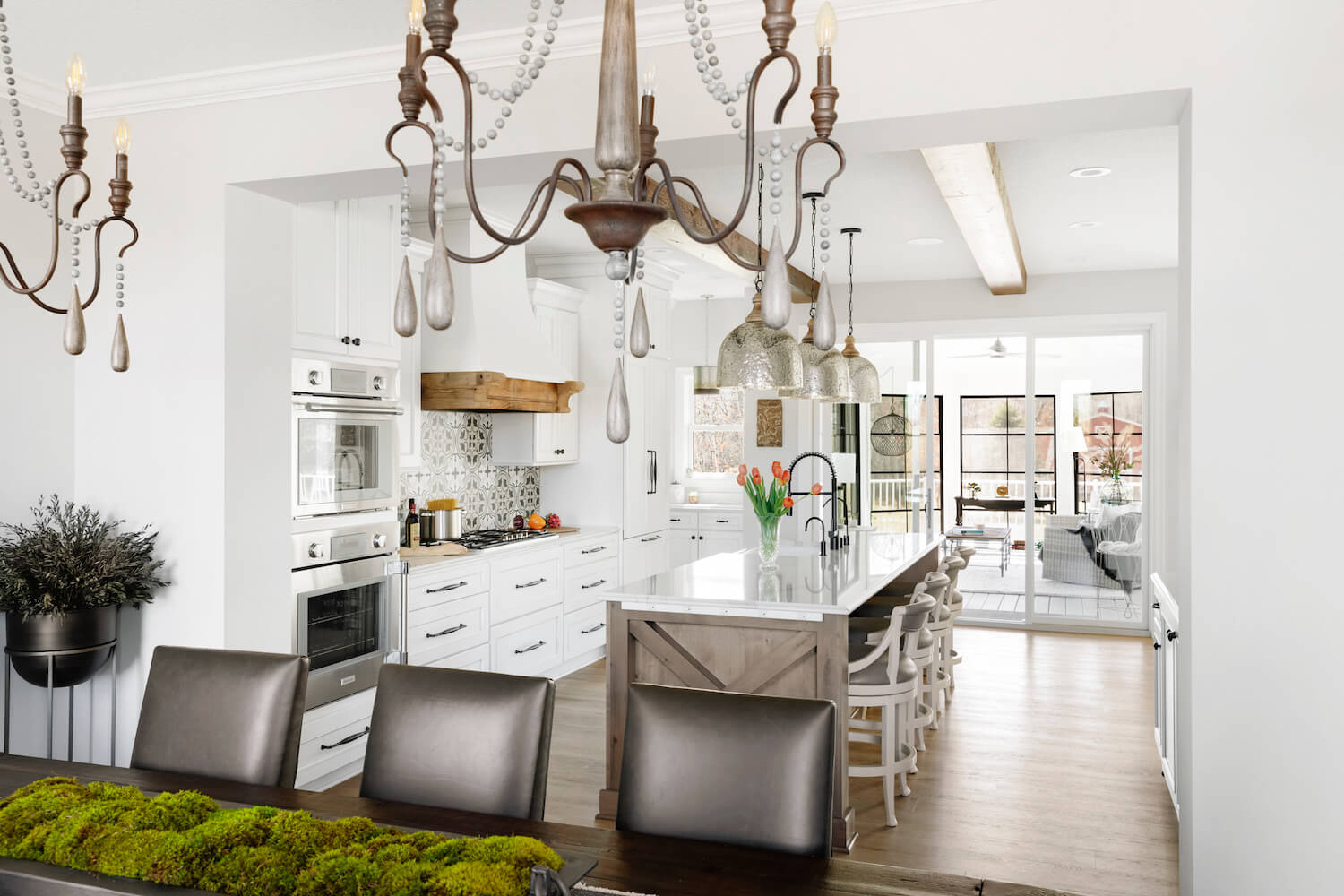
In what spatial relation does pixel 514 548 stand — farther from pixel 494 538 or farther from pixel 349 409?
pixel 349 409

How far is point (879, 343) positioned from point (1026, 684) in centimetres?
296

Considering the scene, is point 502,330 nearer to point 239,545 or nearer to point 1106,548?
point 239,545

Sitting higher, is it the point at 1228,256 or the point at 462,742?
the point at 1228,256

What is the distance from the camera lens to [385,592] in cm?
422

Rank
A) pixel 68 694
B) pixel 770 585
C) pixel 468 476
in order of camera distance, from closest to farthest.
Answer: pixel 68 694 < pixel 770 585 < pixel 468 476

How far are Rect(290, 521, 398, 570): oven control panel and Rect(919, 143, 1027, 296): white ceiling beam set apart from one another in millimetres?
2677

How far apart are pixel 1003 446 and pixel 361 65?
6005mm

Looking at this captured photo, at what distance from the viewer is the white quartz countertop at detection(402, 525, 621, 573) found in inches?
180

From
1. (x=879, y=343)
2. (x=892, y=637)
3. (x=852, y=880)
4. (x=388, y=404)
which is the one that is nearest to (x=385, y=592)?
(x=388, y=404)

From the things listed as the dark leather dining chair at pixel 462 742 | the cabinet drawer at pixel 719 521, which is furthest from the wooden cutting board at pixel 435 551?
the cabinet drawer at pixel 719 521

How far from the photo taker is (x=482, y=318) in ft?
16.5

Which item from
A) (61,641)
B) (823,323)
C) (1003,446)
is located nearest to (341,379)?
(61,641)

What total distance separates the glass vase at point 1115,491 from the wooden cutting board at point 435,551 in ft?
16.0

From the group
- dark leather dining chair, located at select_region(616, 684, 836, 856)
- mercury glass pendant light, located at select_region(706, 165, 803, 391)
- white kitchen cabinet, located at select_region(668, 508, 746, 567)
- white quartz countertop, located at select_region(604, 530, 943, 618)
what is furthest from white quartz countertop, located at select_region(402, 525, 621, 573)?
dark leather dining chair, located at select_region(616, 684, 836, 856)
